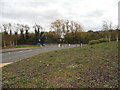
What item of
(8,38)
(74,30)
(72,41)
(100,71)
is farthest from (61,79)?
(74,30)

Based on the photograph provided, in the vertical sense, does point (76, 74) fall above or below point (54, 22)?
below

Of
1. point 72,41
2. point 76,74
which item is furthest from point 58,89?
point 72,41

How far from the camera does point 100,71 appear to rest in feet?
16.7

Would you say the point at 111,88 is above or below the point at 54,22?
below

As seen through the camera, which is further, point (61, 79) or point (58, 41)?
point (58, 41)

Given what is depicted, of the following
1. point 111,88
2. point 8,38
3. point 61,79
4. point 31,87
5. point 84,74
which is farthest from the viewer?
point 8,38

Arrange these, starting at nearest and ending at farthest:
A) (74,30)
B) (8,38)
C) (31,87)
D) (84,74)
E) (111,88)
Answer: (111,88)
(31,87)
(84,74)
(8,38)
(74,30)

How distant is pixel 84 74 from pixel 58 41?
4520cm

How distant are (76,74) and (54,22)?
166 ft

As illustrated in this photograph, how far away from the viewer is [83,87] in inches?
154

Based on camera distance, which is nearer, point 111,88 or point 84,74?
point 111,88

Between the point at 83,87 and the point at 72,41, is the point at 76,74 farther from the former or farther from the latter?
the point at 72,41

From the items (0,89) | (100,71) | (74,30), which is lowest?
(0,89)

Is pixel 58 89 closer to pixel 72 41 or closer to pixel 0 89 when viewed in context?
pixel 0 89
